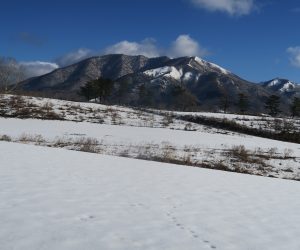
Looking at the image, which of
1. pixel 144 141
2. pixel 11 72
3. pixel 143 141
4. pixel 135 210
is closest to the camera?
pixel 135 210

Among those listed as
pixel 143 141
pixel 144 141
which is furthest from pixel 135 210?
pixel 144 141

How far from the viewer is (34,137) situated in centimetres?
2962

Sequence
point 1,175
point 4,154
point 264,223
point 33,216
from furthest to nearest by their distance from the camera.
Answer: point 4,154, point 1,175, point 264,223, point 33,216

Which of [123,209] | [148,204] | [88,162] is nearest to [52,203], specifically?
[123,209]

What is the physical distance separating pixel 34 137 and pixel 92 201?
20952 millimetres

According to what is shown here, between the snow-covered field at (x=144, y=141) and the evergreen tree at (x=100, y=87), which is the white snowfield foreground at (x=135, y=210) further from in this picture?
the evergreen tree at (x=100, y=87)

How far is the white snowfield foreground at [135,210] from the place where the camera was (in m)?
7.19

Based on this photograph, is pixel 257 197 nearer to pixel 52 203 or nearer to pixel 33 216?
pixel 52 203

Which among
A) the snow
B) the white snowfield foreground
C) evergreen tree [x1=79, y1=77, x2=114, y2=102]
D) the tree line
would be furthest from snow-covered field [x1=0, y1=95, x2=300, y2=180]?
the tree line

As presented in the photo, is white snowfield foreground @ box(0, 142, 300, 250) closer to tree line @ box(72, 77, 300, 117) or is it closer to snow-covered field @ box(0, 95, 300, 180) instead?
snow-covered field @ box(0, 95, 300, 180)

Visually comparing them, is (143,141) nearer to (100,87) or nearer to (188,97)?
(100,87)

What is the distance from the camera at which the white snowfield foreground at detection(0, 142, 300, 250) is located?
719 centimetres

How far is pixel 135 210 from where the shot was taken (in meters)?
9.44

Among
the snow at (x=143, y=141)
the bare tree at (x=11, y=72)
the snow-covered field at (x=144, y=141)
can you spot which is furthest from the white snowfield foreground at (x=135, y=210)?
the bare tree at (x=11, y=72)
